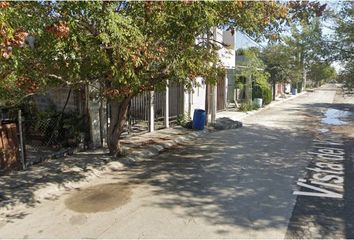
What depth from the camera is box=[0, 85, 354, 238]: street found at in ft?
17.9

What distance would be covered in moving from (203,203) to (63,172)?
140 inches

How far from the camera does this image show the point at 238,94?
28.0 m

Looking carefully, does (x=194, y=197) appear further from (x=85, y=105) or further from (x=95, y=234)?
(x=85, y=105)

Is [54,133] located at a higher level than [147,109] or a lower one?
lower

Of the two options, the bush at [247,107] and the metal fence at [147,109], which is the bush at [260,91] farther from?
the metal fence at [147,109]

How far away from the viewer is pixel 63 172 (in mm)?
8430

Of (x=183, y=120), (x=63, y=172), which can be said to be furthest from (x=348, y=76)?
(x=63, y=172)

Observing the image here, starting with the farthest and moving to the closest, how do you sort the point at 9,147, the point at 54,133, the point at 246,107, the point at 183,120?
1. the point at 246,107
2. the point at 183,120
3. the point at 54,133
4. the point at 9,147

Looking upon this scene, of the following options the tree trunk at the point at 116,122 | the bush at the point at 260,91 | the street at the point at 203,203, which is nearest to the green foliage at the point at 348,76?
the street at the point at 203,203

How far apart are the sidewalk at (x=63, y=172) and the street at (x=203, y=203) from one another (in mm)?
266

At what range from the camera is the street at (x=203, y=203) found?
215 inches

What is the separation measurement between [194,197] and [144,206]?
96 cm

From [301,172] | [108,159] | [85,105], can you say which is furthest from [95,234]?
[85,105]

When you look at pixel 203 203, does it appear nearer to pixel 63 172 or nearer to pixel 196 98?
pixel 63 172
